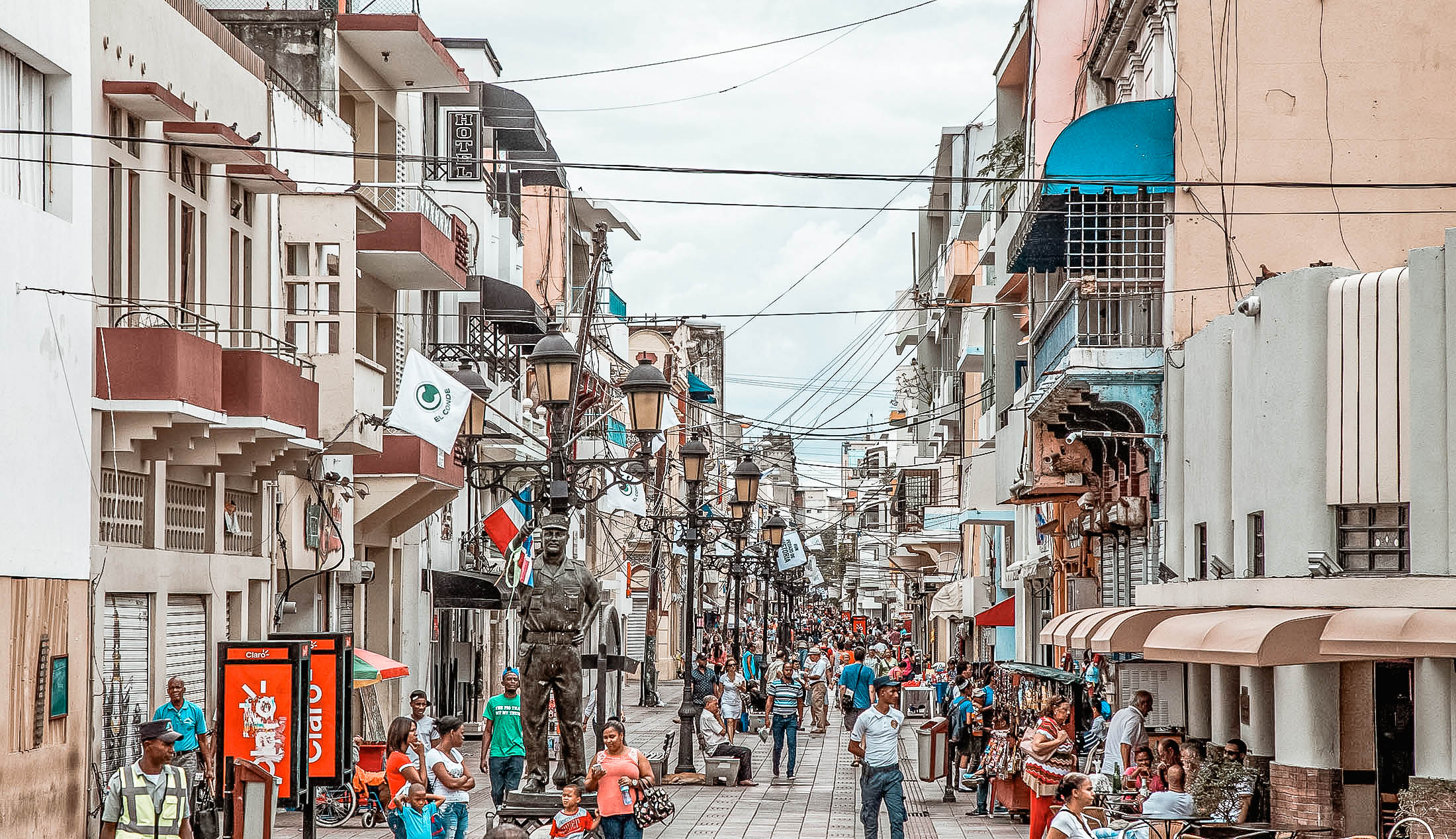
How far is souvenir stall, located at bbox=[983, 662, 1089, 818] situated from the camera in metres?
22.0

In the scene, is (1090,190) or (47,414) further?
(1090,190)

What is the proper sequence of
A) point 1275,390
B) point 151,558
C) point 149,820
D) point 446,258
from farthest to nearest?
point 446,258, point 151,558, point 1275,390, point 149,820

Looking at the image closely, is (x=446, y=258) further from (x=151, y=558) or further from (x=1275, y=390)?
(x=1275, y=390)

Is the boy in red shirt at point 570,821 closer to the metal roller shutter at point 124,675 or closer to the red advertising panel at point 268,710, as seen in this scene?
Answer: the red advertising panel at point 268,710

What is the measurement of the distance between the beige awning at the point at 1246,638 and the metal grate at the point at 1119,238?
708cm

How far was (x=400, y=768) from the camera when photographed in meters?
15.7

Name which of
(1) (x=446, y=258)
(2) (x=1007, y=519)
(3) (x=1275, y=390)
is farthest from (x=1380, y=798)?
(2) (x=1007, y=519)

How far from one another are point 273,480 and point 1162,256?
38.3 ft

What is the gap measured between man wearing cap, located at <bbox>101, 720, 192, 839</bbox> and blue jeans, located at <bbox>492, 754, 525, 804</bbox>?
870 centimetres

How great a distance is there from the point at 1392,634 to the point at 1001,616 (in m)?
28.7

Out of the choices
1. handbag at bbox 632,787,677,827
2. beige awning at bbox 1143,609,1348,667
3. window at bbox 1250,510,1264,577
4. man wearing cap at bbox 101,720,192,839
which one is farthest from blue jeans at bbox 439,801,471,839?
window at bbox 1250,510,1264,577

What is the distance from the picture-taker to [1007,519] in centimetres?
4241

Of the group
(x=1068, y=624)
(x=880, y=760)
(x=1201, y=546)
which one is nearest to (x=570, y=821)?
(x=880, y=760)

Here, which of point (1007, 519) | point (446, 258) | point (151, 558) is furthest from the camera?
point (1007, 519)
